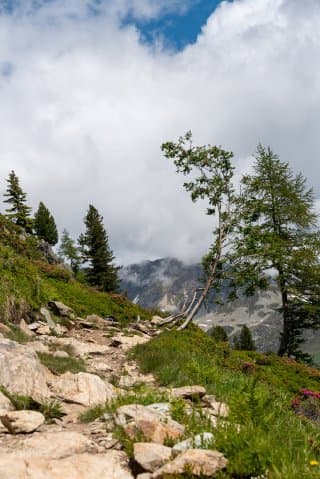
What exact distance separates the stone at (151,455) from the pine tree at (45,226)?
84118 mm

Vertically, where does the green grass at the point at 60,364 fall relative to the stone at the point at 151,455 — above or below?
above

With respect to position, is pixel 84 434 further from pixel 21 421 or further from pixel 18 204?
pixel 18 204

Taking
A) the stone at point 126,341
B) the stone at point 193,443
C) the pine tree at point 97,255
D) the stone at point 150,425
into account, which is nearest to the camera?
the stone at point 193,443

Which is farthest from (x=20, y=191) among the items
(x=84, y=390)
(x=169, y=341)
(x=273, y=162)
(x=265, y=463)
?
(x=265, y=463)

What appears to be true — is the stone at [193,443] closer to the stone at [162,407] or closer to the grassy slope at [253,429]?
the grassy slope at [253,429]

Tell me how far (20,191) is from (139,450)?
6389 centimetres

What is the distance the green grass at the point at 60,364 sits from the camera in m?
9.03

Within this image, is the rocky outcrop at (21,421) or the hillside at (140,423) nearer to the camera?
the hillside at (140,423)

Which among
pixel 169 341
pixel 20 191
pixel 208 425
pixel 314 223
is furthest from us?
pixel 20 191

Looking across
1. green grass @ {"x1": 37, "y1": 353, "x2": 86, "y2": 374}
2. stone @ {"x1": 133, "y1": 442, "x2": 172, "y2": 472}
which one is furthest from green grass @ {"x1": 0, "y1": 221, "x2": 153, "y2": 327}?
stone @ {"x1": 133, "y1": 442, "x2": 172, "y2": 472}

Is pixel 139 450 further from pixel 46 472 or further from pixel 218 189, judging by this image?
pixel 218 189

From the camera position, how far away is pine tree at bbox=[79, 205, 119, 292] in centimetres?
6025

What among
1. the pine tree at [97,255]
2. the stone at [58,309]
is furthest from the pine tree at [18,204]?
the stone at [58,309]

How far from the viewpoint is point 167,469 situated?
3.63 m
